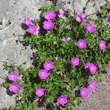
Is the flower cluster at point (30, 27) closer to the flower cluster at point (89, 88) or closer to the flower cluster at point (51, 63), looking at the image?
the flower cluster at point (51, 63)

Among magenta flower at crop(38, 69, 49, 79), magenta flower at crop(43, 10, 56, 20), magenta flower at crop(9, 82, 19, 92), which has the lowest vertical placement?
magenta flower at crop(9, 82, 19, 92)

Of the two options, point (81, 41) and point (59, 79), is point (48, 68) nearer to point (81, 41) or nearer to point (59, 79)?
point (59, 79)

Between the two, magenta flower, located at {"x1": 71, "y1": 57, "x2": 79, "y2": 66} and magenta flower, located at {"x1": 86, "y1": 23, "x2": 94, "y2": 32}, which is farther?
magenta flower, located at {"x1": 86, "y1": 23, "x2": 94, "y2": 32}

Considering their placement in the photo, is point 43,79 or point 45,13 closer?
point 43,79

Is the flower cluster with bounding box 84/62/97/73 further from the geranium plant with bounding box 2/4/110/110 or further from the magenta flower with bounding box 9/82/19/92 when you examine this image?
the magenta flower with bounding box 9/82/19/92

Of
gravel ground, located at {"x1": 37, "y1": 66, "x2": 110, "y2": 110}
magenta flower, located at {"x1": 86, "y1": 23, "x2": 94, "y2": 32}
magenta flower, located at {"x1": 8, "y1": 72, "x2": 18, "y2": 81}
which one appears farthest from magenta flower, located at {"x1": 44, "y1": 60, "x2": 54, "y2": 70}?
magenta flower, located at {"x1": 86, "y1": 23, "x2": 94, "y2": 32}

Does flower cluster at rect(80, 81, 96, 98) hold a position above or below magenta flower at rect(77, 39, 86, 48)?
below

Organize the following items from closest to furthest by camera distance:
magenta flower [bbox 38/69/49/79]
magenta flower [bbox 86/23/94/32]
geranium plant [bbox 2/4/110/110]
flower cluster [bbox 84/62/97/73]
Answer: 1. magenta flower [bbox 38/69/49/79]
2. geranium plant [bbox 2/4/110/110]
3. flower cluster [bbox 84/62/97/73]
4. magenta flower [bbox 86/23/94/32]

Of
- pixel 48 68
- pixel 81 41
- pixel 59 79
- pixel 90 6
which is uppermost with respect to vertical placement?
pixel 90 6

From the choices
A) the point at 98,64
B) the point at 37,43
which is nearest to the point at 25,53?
the point at 37,43
